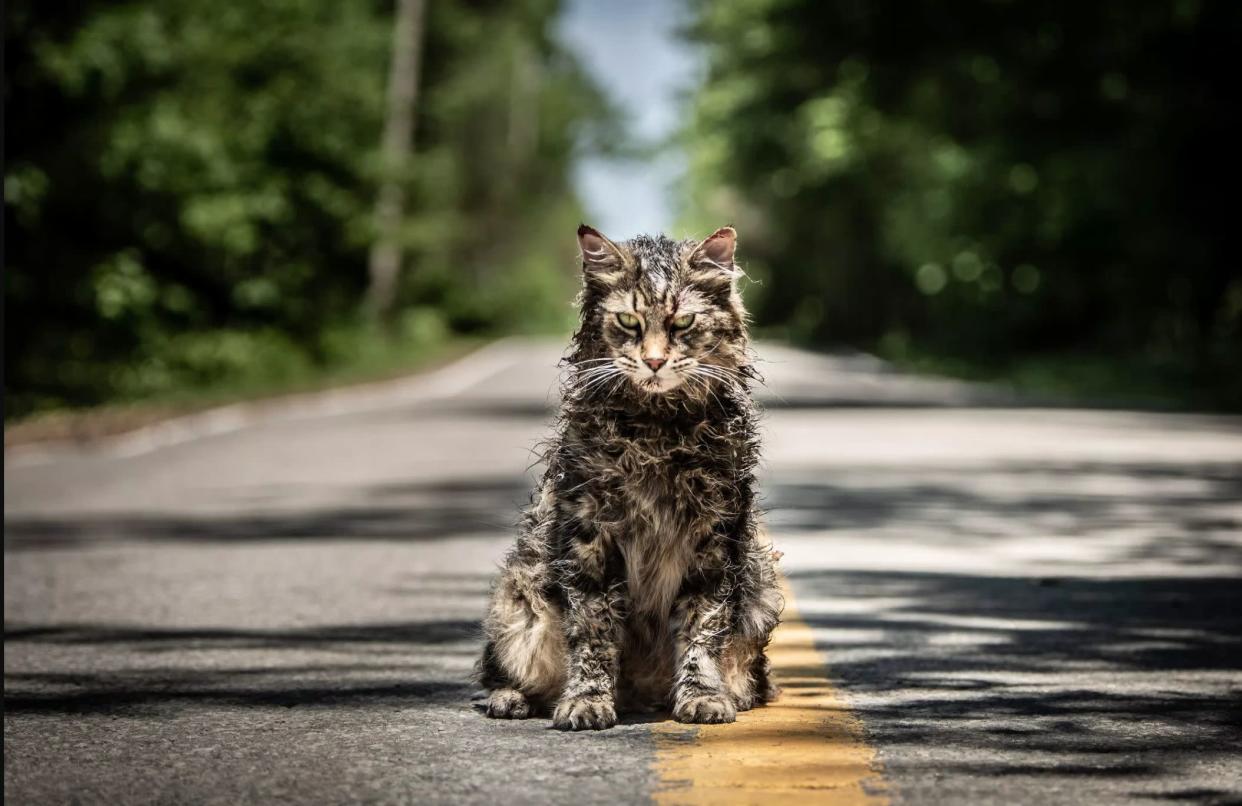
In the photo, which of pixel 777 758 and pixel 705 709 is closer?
pixel 777 758

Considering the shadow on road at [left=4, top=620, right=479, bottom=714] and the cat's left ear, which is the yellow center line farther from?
the cat's left ear

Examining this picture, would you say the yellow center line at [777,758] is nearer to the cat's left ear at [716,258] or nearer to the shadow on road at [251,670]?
the shadow on road at [251,670]

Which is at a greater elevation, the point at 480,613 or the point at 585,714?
the point at 480,613

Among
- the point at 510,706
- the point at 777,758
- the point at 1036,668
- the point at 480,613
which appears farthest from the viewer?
the point at 480,613

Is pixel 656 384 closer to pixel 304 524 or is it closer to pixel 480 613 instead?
pixel 480 613

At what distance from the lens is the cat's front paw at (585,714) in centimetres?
532

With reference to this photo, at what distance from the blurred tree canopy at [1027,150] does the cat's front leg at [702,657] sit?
23952 millimetres

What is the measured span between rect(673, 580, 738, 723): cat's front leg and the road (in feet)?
0.32

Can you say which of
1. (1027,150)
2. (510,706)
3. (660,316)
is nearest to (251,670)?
(510,706)

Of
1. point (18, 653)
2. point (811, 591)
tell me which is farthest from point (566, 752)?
point (811, 591)

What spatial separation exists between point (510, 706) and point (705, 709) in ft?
2.09

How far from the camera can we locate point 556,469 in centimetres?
545

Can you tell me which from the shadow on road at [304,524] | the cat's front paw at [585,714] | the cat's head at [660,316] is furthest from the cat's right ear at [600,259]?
the shadow on road at [304,524]

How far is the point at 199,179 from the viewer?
29328 millimetres
